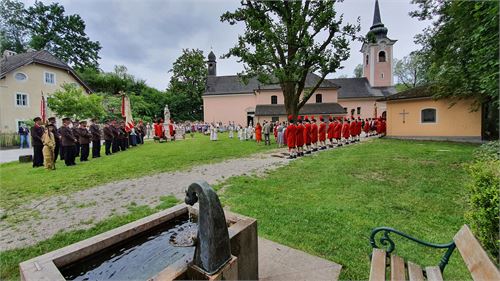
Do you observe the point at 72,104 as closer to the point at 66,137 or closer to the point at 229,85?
the point at 66,137

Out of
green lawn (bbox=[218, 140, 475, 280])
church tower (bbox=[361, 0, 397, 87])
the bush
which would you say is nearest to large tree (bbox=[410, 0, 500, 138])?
green lawn (bbox=[218, 140, 475, 280])

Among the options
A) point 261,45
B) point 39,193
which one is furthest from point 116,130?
point 261,45

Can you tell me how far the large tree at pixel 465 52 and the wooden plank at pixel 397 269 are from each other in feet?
21.4

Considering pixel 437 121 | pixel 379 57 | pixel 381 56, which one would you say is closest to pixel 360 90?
pixel 379 57

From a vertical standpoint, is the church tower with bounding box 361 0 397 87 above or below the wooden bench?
above

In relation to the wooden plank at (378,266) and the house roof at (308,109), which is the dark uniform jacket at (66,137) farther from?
the house roof at (308,109)

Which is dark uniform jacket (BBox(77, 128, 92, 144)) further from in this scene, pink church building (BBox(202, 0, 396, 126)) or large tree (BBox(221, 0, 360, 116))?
pink church building (BBox(202, 0, 396, 126))

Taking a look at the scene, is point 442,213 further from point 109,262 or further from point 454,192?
point 109,262

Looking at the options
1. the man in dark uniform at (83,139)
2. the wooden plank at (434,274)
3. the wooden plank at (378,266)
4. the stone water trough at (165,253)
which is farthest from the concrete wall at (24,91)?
the wooden plank at (434,274)

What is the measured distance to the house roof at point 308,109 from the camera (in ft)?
117

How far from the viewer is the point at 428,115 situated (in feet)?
62.9

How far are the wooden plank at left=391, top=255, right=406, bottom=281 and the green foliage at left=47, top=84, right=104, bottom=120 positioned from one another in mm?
28393

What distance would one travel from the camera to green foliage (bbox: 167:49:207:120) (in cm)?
4744

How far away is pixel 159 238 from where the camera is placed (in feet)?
9.68
